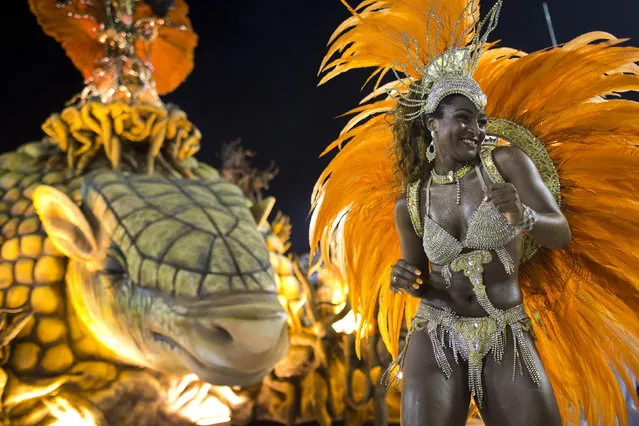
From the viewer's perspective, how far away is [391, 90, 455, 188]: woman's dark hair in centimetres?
153

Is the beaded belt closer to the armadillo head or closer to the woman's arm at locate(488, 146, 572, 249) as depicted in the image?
the woman's arm at locate(488, 146, 572, 249)

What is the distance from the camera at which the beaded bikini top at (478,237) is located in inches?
51.8

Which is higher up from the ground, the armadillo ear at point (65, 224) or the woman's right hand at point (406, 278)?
the woman's right hand at point (406, 278)

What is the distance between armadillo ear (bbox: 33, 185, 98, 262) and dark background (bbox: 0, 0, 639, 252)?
1.60 metres

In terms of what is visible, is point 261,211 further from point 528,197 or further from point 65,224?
point 528,197

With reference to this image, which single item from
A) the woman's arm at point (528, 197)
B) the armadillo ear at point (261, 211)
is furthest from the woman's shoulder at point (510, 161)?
the armadillo ear at point (261, 211)

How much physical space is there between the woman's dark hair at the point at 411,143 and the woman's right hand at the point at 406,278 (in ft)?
0.86

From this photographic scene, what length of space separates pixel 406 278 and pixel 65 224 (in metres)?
1.61

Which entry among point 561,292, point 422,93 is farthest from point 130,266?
point 561,292

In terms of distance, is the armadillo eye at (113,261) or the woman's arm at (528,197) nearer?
the woman's arm at (528,197)

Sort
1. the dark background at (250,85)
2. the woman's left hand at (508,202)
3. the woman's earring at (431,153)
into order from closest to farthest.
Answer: the woman's left hand at (508,202), the woman's earring at (431,153), the dark background at (250,85)

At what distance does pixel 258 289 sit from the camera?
81.7 inches

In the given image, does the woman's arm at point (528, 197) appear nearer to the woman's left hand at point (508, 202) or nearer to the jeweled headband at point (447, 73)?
the woman's left hand at point (508, 202)

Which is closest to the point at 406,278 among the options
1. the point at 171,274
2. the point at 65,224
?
the point at 171,274
